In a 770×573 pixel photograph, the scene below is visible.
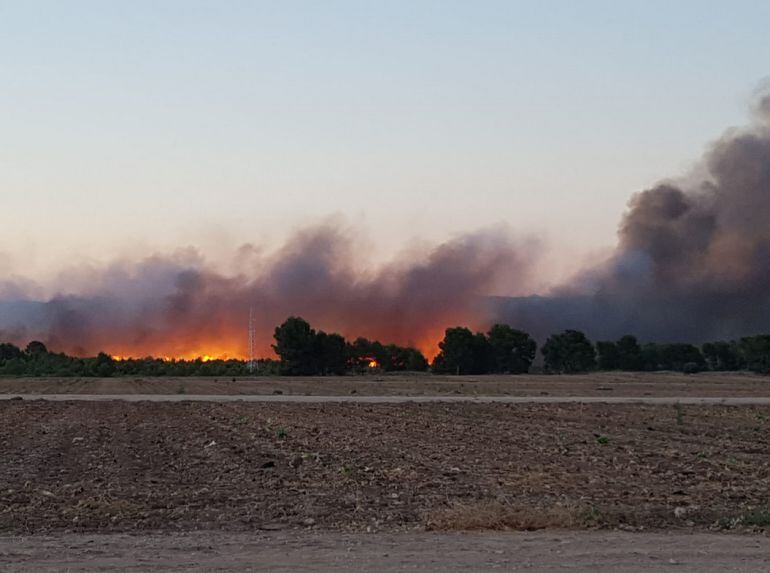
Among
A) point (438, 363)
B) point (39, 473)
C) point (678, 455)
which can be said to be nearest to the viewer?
point (39, 473)

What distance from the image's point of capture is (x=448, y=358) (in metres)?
153

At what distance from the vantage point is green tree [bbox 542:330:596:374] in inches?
6334

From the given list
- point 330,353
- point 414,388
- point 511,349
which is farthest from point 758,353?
point 414,388

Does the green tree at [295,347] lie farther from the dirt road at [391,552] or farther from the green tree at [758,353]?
the dirt road at [391,552]

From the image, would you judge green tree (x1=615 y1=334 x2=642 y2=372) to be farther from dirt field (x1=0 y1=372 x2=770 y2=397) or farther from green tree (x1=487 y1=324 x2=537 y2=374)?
dirt field (x1=0 y1=372 x2=770 y2=397)

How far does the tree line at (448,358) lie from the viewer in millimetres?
142250

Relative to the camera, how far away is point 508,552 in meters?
11.8

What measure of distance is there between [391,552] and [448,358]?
466 feet

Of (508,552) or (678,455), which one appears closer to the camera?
(508,552)

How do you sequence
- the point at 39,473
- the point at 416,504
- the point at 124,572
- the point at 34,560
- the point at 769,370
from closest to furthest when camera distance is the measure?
the point at 124,572 → the point at 34,560 → the point at 416,504 → the point at 39,473 → the point at 769,370

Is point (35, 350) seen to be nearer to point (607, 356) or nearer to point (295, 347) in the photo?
point (295, 347)

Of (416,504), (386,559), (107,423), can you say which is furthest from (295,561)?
(107,423)

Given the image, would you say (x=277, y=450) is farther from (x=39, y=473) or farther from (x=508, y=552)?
(x=508, y=552)

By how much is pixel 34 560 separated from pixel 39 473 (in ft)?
32.1
